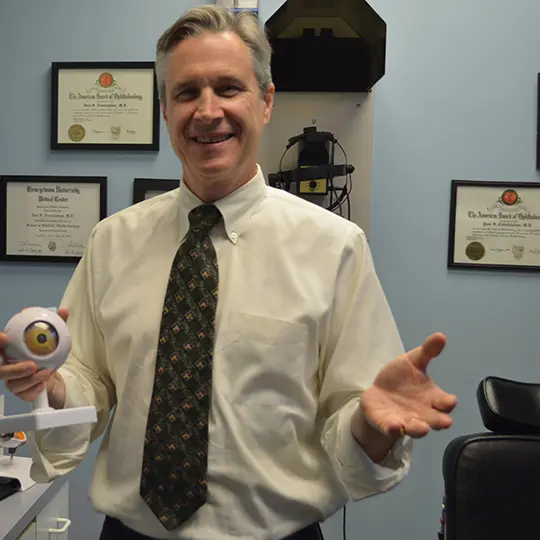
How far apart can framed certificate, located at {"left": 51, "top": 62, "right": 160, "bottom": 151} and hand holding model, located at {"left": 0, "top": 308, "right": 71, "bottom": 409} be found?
1.14 meters

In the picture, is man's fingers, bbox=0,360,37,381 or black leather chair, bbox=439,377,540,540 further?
black leather chair, bbox=439,377,540,540

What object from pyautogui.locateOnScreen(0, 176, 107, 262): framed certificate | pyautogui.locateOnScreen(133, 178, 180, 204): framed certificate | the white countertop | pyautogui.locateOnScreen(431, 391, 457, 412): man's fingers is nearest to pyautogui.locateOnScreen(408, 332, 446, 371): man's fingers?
pyautogui.locateOnScreen(431, 391, 457, 412): man's fingers

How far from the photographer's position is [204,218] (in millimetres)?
1036

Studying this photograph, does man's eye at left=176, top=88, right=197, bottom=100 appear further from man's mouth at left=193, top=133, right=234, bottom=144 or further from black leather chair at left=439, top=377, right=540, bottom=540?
black leather chair at left=439, top=377, right=540, bottom=540

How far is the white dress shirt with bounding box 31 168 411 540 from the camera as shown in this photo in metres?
0.93

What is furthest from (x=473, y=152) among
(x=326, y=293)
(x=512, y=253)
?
(x=326, y=293)

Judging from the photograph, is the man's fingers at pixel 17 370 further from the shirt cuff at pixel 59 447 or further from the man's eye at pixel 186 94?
the man's eye at pixel 186 94

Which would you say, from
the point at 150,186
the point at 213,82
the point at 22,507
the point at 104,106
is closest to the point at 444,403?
the point at 213,82

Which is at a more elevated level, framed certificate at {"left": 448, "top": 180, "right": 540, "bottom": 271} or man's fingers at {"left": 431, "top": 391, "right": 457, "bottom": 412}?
framed certificate at {"left": 448, "top": 180, "right": 540, "bottom": 271}

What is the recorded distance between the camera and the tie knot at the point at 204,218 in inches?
40.6

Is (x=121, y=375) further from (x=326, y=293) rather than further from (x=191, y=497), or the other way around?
(x=326, y=293)

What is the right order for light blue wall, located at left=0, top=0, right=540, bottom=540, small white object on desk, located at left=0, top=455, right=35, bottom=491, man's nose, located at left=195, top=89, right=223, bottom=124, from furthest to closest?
1. light blue wall, located at left=0, top=0, right=540, bottom=540
2. small white object on desk, located at left=0, top=455, right=35, bottom=491
3. man's nose, located at left=195, top=89, right=223, bottom=124

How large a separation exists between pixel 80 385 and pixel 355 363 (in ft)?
1.64

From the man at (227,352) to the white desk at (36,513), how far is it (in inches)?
15.9
